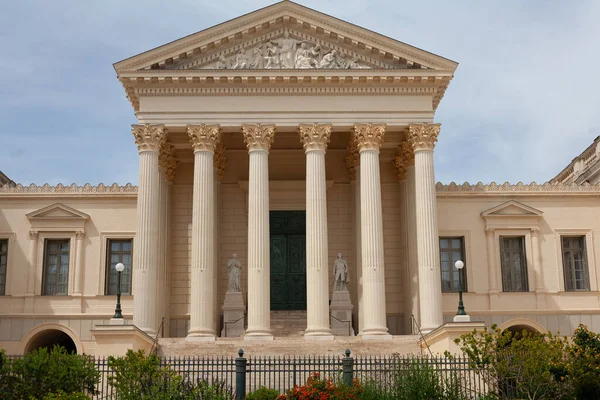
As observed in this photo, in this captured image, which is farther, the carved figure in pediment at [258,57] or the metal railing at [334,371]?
the carved figure in pediment at [258,57]

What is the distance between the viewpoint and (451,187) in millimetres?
39250

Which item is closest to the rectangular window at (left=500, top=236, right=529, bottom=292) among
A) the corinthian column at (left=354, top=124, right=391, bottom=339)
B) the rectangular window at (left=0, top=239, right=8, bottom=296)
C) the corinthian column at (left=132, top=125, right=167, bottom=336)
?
the corinthian column at (left=354, top=124, right=391, bottom=339)

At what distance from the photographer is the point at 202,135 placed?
34.3 meters

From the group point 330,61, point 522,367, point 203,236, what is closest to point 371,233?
point 203,236

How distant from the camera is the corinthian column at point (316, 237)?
107 ft

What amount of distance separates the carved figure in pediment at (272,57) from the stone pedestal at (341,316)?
34.2ft

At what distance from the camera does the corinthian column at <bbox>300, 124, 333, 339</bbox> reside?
32656 millimetres

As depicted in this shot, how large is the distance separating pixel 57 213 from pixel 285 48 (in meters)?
13.3

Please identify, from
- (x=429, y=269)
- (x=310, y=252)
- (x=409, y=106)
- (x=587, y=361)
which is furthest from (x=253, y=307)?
(x=587, y=361)

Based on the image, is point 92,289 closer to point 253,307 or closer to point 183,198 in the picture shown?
point 183,198

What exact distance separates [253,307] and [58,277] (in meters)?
11.2

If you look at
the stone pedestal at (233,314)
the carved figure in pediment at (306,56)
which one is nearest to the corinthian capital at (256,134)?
the carved figure in pediment at (306,56)

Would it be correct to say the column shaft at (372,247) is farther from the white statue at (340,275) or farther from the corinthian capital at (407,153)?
the white statue at (340,275)

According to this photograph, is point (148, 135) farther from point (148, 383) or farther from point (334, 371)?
point (148, 383)
